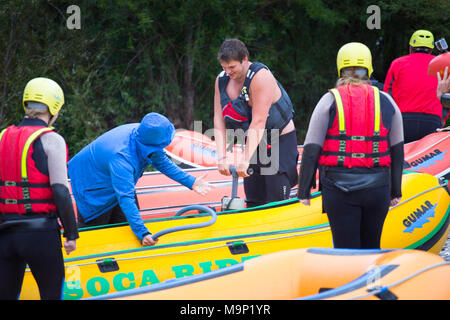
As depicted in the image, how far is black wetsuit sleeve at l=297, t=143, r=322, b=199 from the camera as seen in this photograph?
118 inches

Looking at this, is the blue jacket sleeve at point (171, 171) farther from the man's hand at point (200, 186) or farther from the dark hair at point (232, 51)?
the dark hair at point (232, 51)

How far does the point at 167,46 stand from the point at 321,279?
252 inches

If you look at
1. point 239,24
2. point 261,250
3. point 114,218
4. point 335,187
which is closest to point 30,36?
point 239,24

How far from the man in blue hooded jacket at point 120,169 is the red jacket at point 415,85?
2611 mm

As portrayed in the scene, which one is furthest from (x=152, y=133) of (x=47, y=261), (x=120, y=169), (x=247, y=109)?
(x=47, y=261)

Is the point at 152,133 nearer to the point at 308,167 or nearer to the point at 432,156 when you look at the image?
the point at 308,167

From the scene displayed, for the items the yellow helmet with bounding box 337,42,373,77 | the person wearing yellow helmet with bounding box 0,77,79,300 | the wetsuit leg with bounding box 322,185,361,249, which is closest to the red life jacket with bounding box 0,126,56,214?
the person wearing yellow helmet with bounding box 0,77,79,300

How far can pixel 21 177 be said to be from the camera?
2748 mm

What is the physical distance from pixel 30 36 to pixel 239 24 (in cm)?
279

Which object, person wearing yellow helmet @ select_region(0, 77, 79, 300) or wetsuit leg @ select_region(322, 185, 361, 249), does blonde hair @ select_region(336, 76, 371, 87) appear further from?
person wearing yellow helmet @ select_region(0, 77, 79, 300)

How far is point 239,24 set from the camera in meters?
8.40

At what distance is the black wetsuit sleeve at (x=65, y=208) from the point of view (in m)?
2.75

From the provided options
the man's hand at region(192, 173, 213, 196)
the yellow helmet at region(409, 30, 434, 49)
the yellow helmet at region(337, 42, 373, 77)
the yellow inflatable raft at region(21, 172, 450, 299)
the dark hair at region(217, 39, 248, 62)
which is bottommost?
the yellow inflatable raft at region(21, 172, 450, 299)

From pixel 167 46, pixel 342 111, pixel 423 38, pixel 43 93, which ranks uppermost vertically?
pixel 167 46
